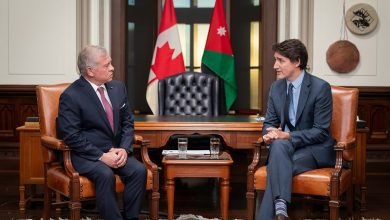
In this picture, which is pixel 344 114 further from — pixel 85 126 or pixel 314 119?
pixel 85 126

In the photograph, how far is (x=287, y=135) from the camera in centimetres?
411

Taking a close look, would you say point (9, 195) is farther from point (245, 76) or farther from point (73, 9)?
point (245, 76)

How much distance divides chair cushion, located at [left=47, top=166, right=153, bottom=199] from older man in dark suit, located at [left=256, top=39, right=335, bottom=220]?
0.82 meters

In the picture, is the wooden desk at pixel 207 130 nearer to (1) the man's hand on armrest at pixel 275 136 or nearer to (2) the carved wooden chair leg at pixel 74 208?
(1) the man's hand on armrest at pixel 275 136

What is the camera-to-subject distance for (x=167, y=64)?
7301mm

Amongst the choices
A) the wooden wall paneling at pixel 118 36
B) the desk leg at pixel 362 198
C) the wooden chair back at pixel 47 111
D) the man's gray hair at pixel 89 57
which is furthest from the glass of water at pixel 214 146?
the wooden wall paneling at pixel 118 36

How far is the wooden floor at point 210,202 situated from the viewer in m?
4.86

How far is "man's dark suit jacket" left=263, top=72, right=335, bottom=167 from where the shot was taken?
4.12 m

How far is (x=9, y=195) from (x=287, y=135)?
9.46 feet

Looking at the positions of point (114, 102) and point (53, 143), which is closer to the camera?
point (53, 143)

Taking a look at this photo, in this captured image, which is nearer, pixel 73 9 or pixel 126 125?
pixel 126 125

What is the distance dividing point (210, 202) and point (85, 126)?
1.76m


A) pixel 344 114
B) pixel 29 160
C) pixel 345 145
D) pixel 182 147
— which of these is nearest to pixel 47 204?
pixel 29 160

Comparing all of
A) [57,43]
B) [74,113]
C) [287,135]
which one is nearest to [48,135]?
[74,113]
